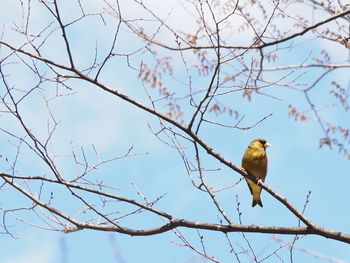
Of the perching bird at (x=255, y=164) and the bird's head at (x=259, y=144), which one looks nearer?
the perching bird at (x=255, y=164)

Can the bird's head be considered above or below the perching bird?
above

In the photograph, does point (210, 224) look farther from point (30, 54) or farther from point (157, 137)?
point (30, 54)

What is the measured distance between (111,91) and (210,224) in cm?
112

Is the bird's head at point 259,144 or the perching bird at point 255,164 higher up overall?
the bird's head at point 259,144

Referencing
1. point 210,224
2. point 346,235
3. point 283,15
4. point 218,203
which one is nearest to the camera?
point 346,235

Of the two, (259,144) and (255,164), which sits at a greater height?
(259,144)

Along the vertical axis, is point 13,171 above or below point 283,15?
below

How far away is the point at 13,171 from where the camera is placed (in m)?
3.87

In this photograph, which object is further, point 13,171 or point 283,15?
point 283,15

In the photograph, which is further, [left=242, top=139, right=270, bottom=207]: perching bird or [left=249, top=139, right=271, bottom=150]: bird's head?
[left=249, top=139, right=271, bottom=150]: bird's head

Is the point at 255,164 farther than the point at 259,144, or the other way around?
the point at 259,144

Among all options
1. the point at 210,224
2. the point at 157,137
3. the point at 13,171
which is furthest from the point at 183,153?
the point at 13,171

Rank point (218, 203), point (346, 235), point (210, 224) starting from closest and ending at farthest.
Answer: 1. point (346, 235)
2. point (210, 224)
3. point (218, 203)

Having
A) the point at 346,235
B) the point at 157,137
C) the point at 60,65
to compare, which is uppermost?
the point at 60,65
